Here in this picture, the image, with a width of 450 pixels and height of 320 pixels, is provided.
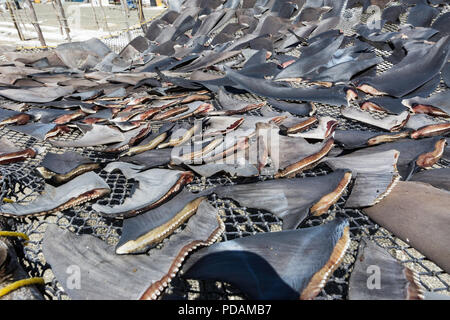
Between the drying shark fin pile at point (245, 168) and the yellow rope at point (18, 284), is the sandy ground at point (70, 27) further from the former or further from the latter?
the yellow rope at point (18, 284)

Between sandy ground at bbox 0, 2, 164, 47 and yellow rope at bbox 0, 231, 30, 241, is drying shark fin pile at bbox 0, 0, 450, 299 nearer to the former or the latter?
yellow rope at bbox 0, 231, 30, 241

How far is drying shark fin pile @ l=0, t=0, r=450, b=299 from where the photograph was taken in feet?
2.97

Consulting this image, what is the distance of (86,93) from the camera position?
267 cm

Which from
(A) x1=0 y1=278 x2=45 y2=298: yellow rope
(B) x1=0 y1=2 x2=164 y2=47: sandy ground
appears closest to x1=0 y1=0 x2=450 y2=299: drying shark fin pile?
(A) x1=0 y1=278 x2=45 y2=298: yellow rope

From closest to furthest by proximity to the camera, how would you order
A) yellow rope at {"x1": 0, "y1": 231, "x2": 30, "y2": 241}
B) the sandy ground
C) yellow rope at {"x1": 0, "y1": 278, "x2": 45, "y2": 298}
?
yellow rope at {"x1": 0, "y1": 278, "x2": 45, "y2": 298}, yellow rope at {"x1": 0, "y1": 231, "x2": 30, "y2": 241}, the sandy ground

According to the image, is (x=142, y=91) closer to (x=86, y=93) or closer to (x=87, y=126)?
(x=86, y=93)

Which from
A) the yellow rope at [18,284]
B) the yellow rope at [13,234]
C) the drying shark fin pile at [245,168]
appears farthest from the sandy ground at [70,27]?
the yellow rope at [18,284]

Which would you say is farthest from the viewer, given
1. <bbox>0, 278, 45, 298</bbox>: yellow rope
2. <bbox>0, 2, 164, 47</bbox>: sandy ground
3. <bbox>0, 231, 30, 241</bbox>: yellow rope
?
<bbox>0, 2, 164, 47</bbox>: sandy ground

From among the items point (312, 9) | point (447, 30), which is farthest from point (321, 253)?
point (312, 9)

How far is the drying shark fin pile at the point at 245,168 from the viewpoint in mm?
905

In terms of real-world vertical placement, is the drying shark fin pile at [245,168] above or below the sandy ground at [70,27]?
above

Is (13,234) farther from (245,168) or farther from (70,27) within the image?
(70,27)

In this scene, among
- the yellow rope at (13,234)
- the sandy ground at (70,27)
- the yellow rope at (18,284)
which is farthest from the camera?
the sandy ground at (70,27)
